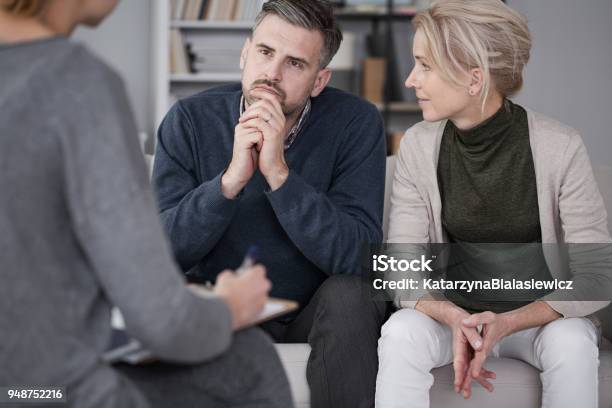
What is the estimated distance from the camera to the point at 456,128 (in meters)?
2.09

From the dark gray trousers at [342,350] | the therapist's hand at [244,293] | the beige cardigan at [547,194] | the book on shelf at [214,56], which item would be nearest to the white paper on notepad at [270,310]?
the therapist's hand at [244,293]

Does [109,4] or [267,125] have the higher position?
[109,4]

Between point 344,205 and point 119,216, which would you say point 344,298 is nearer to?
point 344,205

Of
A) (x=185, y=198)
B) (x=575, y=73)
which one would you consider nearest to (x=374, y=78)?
(x=575, y=73)

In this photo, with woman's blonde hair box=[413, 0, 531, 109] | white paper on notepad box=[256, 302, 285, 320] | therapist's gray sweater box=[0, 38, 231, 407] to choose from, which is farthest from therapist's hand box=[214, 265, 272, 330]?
woman's blonde hair box=[413, 0, 531, 109]

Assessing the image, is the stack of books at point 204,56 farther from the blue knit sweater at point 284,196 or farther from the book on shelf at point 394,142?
the blue knit sweater at point 284,196

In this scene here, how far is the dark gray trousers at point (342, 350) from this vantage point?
1.81 metres

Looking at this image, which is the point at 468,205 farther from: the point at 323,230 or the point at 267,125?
the point at 267,125

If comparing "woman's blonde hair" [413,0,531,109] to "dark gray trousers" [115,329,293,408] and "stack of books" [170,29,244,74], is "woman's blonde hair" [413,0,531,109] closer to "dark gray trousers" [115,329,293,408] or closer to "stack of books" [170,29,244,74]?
"dark gray trousers" [115,329,293,408]

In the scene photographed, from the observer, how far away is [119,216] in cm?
93

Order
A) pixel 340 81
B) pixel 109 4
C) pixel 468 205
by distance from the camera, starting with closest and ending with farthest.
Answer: pixel 109 4
pixel 468 205
pixel 340 81

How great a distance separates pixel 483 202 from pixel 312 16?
599 mm

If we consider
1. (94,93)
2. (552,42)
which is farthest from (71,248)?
(552,42)

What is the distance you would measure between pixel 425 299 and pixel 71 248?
3.76 feet
